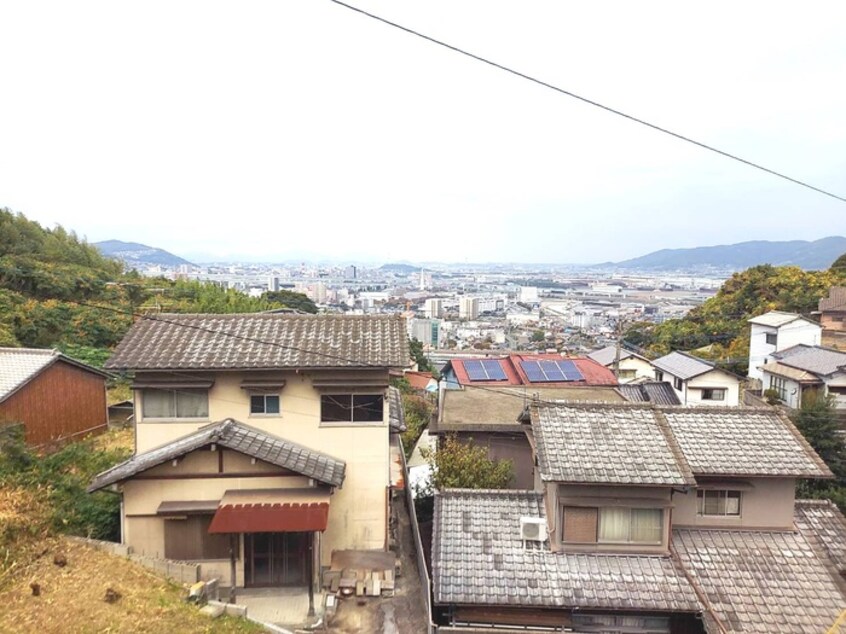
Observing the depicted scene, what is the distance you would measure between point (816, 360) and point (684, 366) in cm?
655

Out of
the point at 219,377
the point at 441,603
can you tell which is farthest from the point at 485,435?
the point at 219,377

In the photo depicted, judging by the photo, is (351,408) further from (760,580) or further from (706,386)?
(706,386)

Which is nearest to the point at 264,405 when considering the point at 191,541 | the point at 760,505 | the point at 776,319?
the point at 191,541

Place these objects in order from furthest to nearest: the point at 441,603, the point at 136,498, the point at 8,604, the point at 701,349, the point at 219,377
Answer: the point at 701,349 < the point at 219,377 < the point at 136,498 < the point at 441,603 < the point at 8,604

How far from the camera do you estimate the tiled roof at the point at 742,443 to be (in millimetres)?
10953

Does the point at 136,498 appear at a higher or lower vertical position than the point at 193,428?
lower

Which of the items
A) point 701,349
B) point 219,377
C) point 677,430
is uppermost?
point 219,377

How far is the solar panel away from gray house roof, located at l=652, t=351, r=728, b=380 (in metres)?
9.71

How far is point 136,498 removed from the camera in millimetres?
11484

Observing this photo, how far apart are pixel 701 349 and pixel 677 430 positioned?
36.2 m

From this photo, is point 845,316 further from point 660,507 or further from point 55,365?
point 55,365

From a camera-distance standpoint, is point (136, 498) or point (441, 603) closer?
point (441, 603)

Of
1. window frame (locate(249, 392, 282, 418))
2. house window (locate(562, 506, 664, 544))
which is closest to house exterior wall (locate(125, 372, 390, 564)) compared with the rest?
window frame (locate(249, 392, 282, 418))

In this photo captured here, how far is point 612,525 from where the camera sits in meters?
10.7
